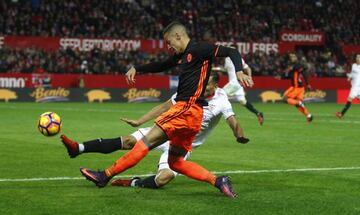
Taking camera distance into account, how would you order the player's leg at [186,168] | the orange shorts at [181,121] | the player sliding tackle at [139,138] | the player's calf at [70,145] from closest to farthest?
the orange shorts at [181,121]
the player's leg at [186,168]
the player's calf at [70,145]
the player sliding tackle at [139,138]

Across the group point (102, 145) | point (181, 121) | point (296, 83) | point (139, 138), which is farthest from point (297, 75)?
point (181, 121)

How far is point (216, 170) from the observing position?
39.1ft

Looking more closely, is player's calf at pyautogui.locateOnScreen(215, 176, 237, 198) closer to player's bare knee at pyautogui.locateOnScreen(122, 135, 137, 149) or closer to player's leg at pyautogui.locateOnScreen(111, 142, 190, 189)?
player's leg at pyautogui.locateOnScreen(111, 142, 190, 189)

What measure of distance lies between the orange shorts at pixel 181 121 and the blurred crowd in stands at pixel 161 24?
32153 mm

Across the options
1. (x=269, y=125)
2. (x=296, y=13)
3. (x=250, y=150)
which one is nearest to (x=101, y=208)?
(x=250, y=150)

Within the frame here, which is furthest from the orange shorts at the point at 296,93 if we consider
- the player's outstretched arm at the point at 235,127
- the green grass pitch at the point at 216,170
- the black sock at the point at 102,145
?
the black sock at the point at 102,145

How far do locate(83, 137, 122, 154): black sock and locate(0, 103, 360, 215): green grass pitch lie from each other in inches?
18.7

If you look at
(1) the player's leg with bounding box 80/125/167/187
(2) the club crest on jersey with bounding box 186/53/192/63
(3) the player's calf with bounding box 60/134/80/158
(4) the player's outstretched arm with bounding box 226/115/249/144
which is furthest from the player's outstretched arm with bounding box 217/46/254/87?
(4) the player's outstretched arm with bounding box 226/115/249/144

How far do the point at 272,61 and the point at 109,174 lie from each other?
40002 mm

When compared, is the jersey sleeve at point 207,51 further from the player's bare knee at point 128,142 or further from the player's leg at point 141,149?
the player's bare knee at point 128,142

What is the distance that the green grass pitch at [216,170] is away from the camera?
8305mm

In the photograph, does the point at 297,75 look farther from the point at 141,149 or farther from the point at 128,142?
the point at 141,149

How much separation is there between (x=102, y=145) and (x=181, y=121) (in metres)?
1.44

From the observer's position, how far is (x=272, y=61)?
4853 cm
